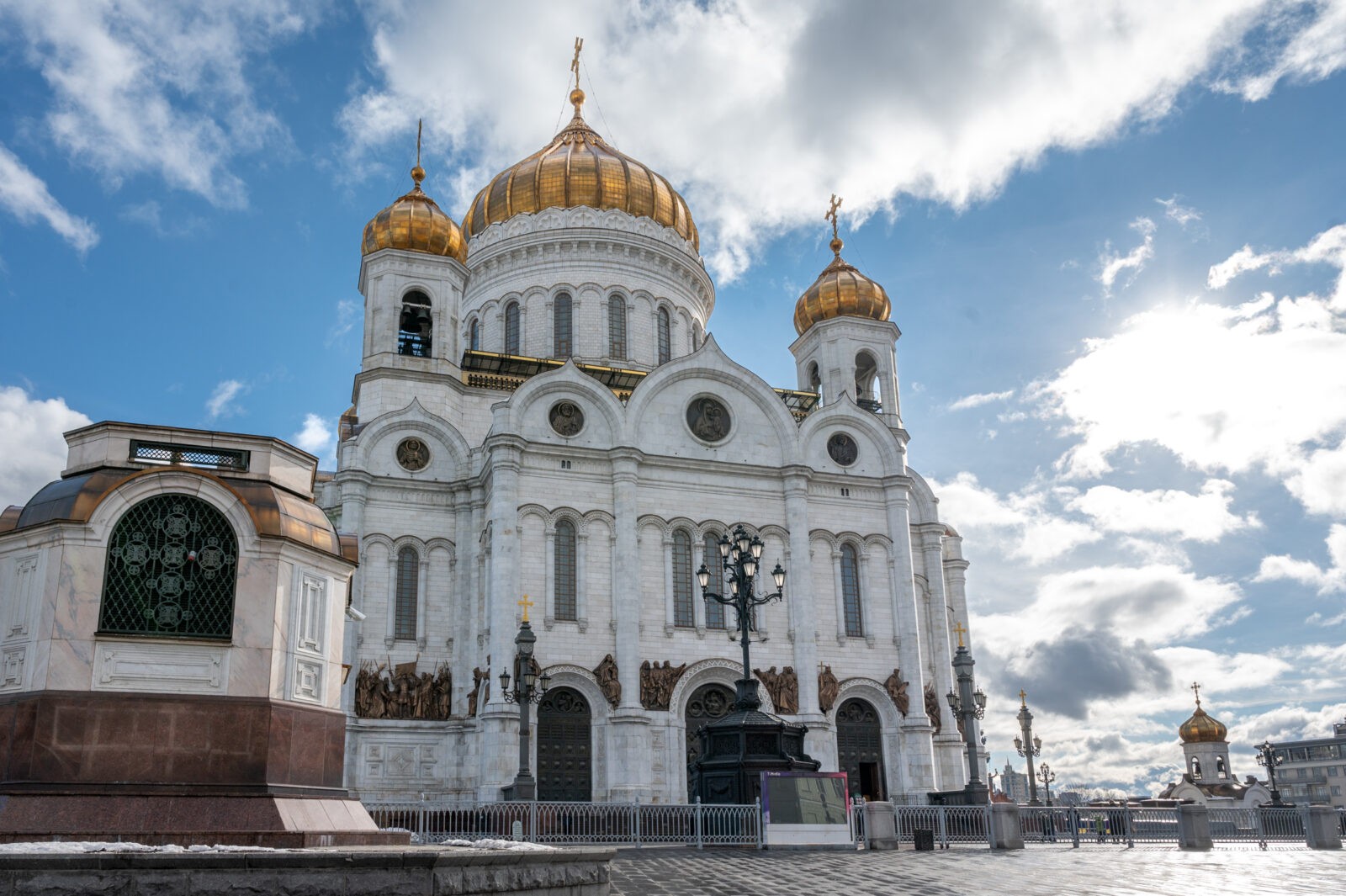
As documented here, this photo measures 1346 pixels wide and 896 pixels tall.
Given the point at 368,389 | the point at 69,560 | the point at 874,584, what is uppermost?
the point at 368,389

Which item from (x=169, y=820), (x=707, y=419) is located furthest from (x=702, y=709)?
(x=169, y=820)

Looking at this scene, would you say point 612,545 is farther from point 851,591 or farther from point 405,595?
point 851,591

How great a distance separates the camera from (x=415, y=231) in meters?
33.8

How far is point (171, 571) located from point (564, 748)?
20030 mm

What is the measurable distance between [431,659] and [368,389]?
834 centimetres

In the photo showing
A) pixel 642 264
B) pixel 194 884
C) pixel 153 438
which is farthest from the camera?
pixel 642 264

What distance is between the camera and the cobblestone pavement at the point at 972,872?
37.8 ft

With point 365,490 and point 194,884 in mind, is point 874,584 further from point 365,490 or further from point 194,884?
point 194,884

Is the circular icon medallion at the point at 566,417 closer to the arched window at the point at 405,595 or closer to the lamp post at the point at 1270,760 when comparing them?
the arched window at the point at 405,595

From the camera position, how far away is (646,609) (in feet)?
97.7

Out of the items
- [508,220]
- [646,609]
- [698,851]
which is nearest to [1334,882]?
[698,851]

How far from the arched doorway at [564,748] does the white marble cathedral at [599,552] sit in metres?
0.06

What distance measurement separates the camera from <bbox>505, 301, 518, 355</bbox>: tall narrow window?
1506 inches

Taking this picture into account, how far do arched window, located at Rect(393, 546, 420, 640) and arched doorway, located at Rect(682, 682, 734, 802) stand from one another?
25.2 ft
